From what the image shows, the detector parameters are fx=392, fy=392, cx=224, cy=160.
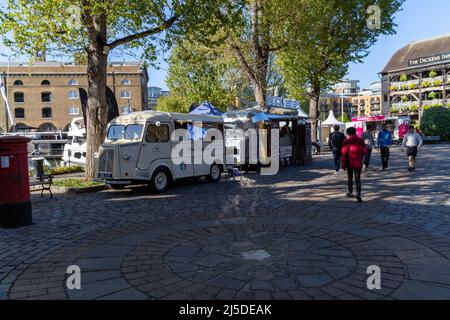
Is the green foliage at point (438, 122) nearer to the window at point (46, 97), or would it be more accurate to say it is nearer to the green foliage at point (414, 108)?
the green foliage at point (414, 108)

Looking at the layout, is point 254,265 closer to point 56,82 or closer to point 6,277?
point 6,277

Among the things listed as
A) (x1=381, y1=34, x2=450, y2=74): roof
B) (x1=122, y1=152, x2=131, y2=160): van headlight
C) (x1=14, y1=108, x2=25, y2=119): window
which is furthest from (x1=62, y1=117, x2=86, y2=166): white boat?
(x1=381, y1=34, x2=450, y2=74): roof

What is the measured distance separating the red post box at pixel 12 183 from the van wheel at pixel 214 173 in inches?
291

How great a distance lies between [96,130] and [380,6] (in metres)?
20.0

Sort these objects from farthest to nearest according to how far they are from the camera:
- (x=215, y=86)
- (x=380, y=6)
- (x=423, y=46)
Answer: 1. (x=423, y=46)
2. (x=215, y=86)
3. (x=380, y=6)

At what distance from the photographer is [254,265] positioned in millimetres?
4816

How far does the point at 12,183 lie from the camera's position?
7.20 m

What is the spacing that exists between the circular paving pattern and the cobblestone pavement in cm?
1

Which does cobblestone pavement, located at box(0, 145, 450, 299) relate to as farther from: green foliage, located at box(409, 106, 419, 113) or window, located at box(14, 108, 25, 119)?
green foliage, located at box(409, 106, 419, 113)

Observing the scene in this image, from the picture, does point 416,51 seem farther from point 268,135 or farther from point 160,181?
point 160,181

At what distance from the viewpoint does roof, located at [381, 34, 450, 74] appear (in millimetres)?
68875

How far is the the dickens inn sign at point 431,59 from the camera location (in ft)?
217

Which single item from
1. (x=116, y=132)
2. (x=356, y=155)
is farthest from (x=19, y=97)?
(x=356, y=155)

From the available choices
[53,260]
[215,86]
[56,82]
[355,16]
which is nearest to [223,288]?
[53,260]
